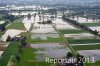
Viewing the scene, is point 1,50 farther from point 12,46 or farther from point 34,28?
point 34,28

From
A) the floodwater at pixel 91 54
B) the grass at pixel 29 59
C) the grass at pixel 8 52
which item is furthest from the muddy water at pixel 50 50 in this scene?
the grass at pixel 8 52

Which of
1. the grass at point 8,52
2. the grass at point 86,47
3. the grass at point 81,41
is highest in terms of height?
the grass at point 8,52

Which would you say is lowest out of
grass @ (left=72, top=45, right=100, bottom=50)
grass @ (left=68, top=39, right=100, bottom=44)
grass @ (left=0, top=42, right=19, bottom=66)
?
grass @ (left=68, top=39, right=100, bottom=44)

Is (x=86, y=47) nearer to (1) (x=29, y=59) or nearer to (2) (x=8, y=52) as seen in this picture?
(1) (x=29, y=59)

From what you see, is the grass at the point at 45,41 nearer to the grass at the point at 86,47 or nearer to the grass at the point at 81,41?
the grass at the point at 81,41

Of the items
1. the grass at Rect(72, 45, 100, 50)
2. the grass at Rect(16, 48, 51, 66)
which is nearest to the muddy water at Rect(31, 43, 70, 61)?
the grass at Rect(16, 48, 51, 66)

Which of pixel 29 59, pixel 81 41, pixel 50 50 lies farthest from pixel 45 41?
pixel 29 59

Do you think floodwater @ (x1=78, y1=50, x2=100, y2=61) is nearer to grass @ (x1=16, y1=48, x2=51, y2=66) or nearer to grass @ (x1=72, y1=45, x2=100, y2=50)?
grass @ (x1=72, y1=45, x2=100, y2=50)

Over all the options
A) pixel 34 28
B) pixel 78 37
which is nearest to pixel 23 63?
pixel 78 37
